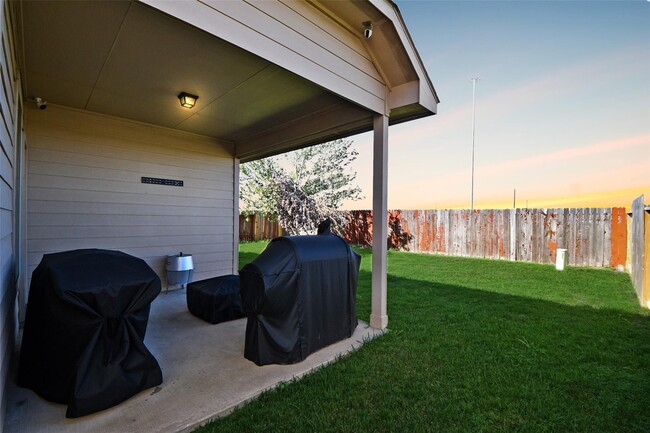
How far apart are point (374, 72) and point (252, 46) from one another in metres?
1.60

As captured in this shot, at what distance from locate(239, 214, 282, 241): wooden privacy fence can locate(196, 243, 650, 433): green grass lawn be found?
10303 mm

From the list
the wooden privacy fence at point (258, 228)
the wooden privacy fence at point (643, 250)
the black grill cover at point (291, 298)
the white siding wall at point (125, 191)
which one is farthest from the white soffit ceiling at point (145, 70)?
the wooden privacy fence at point (258, 228)

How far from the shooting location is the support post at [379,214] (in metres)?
3.35

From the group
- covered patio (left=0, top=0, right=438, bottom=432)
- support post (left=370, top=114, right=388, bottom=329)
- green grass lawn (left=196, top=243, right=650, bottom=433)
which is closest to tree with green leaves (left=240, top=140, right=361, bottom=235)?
covered patio (left=0, top=0, right=438, bottom=432)

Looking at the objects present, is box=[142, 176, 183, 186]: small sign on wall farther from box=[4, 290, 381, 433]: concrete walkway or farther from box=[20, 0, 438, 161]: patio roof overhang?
box=[4, 290, 381, 433]: concrete walkway

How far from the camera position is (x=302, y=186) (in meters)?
12.3

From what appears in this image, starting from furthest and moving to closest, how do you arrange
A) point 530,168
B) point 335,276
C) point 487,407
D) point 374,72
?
1. point 530,168
2. point 374,72
3. point 335,276
4. point 487,407

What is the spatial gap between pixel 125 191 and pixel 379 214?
3778 mm

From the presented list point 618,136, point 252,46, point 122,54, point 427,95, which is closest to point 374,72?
point 427,95

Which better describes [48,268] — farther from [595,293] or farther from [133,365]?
[595,293]

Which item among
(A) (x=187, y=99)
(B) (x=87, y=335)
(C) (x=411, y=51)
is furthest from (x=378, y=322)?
(A) (x=187, y=99)

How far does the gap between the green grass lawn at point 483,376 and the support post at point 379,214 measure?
0.32 m

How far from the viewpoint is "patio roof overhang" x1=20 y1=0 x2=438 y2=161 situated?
6.72ft

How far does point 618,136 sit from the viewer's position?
6.49 meters
